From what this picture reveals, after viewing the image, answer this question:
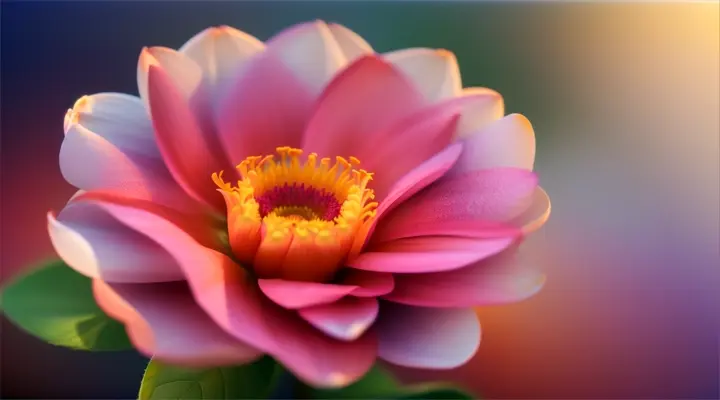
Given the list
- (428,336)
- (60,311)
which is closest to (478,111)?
Answer: (428,336)

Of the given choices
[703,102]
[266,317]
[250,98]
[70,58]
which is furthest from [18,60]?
[703,102]

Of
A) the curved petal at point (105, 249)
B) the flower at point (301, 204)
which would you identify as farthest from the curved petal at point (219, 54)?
the curved petal at point (105, 249)

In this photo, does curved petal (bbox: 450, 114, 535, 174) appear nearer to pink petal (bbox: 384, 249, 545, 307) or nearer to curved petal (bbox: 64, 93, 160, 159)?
pink petal (bbox: 384, 249, 545, 307)

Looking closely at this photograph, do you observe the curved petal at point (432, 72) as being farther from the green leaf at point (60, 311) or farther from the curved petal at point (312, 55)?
the green leaf at point (60, 311)

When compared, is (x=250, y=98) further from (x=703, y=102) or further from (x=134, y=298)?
(x=703, y=102)

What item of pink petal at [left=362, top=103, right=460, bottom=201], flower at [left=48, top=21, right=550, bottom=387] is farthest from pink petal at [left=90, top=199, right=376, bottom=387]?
pink petal at [left=362, top=103, right=460, bottom=201]

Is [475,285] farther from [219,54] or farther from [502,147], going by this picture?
[219,54]

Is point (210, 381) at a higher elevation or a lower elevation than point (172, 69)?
lower
